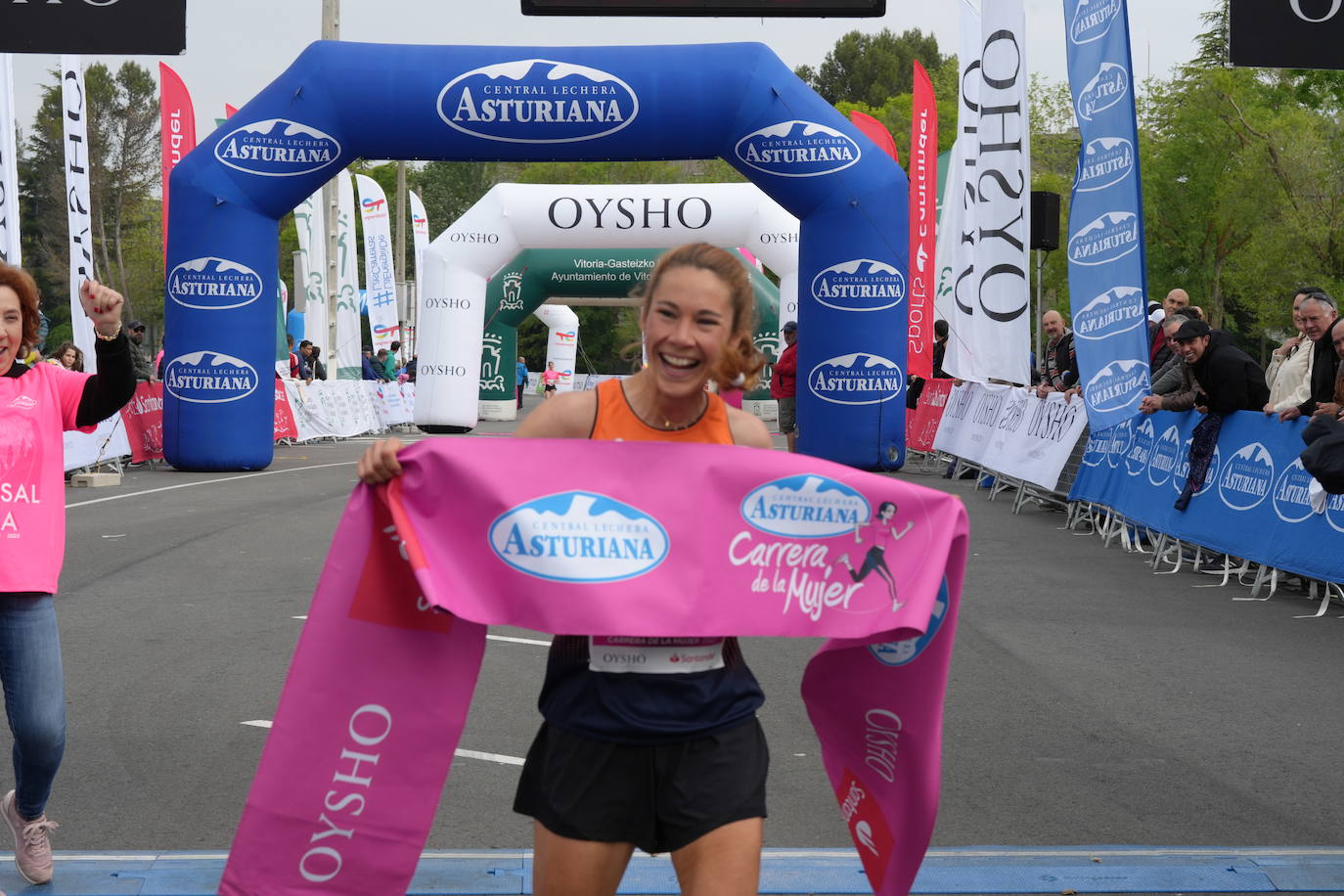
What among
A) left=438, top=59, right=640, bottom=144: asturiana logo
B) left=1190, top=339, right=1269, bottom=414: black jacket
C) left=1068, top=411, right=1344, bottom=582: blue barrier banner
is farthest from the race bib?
left=438, top=59, right=640, bottom=144: asturiana logo

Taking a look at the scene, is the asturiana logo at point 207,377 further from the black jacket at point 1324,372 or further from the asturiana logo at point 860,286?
the black jacket at point 1324,372

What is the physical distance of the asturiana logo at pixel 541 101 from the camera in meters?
17.6

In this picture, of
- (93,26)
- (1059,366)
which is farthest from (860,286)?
(93,26)

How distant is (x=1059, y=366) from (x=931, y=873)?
1243 centimetres

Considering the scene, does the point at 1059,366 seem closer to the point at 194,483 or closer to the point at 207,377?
the point at 194,483

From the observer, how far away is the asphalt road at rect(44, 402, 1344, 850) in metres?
5.20

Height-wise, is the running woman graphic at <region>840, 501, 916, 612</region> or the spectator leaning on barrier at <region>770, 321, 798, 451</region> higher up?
the running woman graphic at <region>840, 501, 916, 612</region>

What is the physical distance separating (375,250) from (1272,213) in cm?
2594

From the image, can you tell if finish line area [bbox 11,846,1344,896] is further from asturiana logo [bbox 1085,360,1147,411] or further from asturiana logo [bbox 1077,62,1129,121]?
asturiana logo [bbox 1077,62,1129,121]

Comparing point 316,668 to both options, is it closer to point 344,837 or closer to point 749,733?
point 344,837

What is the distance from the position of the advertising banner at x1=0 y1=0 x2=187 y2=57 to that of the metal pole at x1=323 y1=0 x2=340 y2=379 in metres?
23.4

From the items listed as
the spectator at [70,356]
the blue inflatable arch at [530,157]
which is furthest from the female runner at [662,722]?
the blue inflatable arch at [530,157]

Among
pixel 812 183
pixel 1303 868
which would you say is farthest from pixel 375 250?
pixel 1303 868

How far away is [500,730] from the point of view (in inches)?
251
